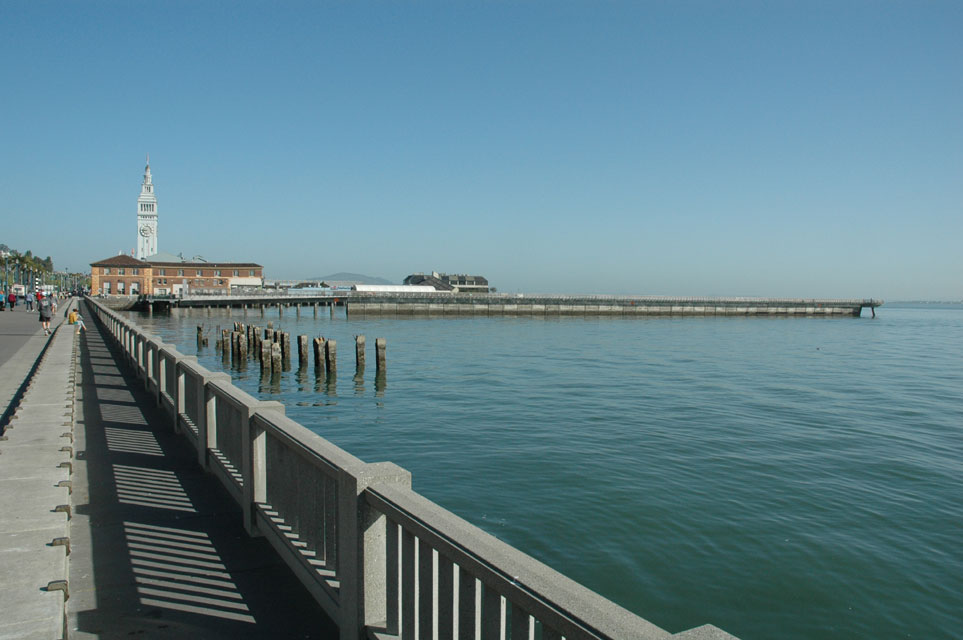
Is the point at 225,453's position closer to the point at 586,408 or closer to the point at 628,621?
the point at 628,621

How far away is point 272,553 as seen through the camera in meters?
6.04

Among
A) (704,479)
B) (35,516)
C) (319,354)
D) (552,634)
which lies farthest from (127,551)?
(319,354)

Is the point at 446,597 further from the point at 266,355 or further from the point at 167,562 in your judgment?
the point at 266,355

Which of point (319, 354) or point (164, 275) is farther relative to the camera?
point (164, 275)

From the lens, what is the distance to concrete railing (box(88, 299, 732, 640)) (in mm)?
2828

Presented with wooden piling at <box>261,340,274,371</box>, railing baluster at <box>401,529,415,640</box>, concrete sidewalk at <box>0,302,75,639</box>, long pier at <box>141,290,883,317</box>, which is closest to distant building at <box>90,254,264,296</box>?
long pier at <box>141,290,883,317</box>

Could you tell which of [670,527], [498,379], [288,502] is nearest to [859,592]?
[670,527]

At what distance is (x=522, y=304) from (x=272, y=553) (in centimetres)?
11002

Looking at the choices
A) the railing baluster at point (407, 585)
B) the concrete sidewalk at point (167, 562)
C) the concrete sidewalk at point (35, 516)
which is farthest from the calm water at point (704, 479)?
the concrete sidewalk at point (35, 516)

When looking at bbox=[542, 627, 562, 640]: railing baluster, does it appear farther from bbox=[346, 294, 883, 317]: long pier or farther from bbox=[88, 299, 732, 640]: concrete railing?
bbox=[346, 294, 883, 317]: long pier

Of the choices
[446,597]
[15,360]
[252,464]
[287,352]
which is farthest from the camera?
[287,352]

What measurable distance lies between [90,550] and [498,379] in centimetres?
2469

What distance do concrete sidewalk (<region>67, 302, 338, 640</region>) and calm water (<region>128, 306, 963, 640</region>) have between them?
4803mm

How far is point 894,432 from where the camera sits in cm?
1991
